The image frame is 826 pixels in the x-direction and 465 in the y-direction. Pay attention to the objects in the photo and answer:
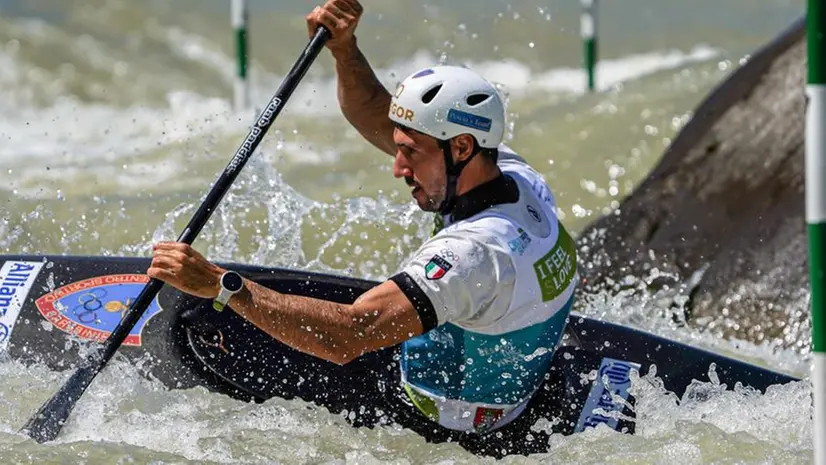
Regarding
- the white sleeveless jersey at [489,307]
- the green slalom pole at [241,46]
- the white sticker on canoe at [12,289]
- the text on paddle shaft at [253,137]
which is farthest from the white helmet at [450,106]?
the green slalom pole at [241,46]

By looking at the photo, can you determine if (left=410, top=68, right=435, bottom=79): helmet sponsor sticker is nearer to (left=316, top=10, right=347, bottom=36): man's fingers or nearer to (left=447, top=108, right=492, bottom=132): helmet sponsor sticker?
(left=447, top=108, right=492, bottom=132): helmet sponsor sticker

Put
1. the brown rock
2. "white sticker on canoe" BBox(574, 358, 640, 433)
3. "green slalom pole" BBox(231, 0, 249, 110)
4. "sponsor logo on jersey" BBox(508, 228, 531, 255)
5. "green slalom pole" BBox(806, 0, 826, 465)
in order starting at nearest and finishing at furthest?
1. "green slalom pole" BBox(806, 0, 826, 465)
2. "sponsor logo on jersey" BBox(508, 228, 531, 255)
3. "white sticker on canoe" BBox(574, 358, 640, 433)
4. the brown rock
5. "green slalom pole" BBox(231, 0, 249, 110)

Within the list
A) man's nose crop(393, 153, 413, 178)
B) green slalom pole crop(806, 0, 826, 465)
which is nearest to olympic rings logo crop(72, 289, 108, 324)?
man's nose crop(393, 153, 413, 178)

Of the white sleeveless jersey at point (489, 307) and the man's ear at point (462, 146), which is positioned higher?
the man's ear at point (462, 146)

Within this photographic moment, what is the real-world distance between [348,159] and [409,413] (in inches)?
213

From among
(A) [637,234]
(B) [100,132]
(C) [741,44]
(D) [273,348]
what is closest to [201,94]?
(B) [100,132]

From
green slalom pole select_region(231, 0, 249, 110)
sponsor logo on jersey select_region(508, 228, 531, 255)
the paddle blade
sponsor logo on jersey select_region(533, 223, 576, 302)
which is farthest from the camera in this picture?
green slalom pole select_region(231, 0, 249, 110)

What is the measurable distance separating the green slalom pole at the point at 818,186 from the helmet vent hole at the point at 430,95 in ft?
3.88

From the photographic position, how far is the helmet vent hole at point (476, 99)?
3.72m

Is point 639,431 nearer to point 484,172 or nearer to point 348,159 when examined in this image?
point 484,172

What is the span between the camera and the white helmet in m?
3.69

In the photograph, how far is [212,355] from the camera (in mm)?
4246

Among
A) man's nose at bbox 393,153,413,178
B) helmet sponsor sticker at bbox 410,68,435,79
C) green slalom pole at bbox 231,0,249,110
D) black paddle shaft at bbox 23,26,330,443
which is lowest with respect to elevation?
green slalom pole at bbox 231,0,249,110

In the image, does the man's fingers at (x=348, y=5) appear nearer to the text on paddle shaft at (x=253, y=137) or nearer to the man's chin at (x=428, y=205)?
the text on paddle shaft at (x=253, y=137)
